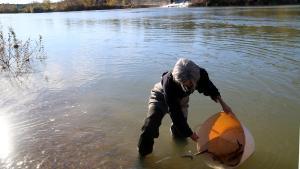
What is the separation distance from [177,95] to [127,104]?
3.34 m

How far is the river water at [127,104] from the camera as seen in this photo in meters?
5.53

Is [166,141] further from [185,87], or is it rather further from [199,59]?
[199,59]

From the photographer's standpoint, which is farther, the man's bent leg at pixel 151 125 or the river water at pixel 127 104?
the river water at pixel 127 104

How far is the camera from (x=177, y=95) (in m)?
4.64

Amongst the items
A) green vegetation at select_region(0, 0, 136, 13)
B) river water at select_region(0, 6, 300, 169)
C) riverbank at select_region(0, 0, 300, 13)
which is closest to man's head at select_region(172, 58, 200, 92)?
river water at select_region(0, 6, 300, 169)

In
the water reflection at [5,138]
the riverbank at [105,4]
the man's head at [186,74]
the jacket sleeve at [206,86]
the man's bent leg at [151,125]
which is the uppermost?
the riverbank at [105,4]

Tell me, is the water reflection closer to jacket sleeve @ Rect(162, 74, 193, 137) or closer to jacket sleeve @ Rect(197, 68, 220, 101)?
jacket sleeve @ Rect(162, 74, 193, 137)

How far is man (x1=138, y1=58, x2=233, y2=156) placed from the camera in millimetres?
4168

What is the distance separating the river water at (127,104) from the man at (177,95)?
558 millimetres

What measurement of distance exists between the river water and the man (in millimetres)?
558

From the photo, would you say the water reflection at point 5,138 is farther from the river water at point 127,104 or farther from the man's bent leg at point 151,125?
the man's bent leg at point 151,125

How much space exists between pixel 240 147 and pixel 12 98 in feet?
19.1

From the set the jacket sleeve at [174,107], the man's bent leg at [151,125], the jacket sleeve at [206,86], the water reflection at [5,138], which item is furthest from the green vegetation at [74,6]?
the jacket sleeve at [174,107]

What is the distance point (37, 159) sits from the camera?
5500mm
